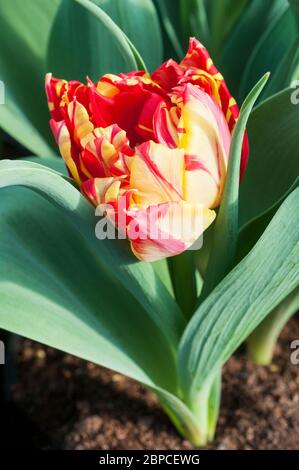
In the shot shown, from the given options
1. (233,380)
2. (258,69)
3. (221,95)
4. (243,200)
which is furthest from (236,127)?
(233,380)

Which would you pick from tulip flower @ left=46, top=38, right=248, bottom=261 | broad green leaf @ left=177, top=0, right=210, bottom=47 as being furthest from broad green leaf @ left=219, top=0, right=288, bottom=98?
tulip flower @ left=46, top=38, right=248, bottom=261

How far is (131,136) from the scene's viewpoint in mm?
490

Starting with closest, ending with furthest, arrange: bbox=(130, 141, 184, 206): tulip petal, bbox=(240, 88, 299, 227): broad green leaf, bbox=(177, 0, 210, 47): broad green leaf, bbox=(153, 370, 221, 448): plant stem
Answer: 1. bbox=(130, 141, 184, 206): tulip petal
2. bbox=(240, 88, 299, 227): broad green leaf
3. bbox=(153, 370, 221, 448): plant stem
4. bbox=(177, 0, 210, 47): broad green leaf

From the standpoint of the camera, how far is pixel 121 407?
0.81 metres

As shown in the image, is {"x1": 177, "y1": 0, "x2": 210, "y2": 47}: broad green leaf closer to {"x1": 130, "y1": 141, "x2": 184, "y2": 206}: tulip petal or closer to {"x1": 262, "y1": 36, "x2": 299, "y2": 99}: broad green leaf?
{"x1": 262, "y1": 36, "x2": 299, "y2": 99}: broad green leaf

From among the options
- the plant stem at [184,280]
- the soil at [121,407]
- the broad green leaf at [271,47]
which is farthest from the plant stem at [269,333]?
the broad green leaf at [271,47]

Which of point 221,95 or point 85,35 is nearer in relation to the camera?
point 221,95

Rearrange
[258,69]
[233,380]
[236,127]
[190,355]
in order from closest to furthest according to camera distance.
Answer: [236,127] → [190,355] → [258,69] → [233,380]

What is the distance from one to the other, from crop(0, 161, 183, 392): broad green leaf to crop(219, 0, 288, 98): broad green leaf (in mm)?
274

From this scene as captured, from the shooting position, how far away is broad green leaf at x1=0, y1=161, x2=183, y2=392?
0.57 meters

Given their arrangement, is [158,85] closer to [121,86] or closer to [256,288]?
[121,86]

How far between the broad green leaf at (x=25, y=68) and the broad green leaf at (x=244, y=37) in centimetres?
19

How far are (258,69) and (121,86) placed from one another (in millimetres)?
288

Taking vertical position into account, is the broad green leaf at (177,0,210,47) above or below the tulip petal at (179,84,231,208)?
above
